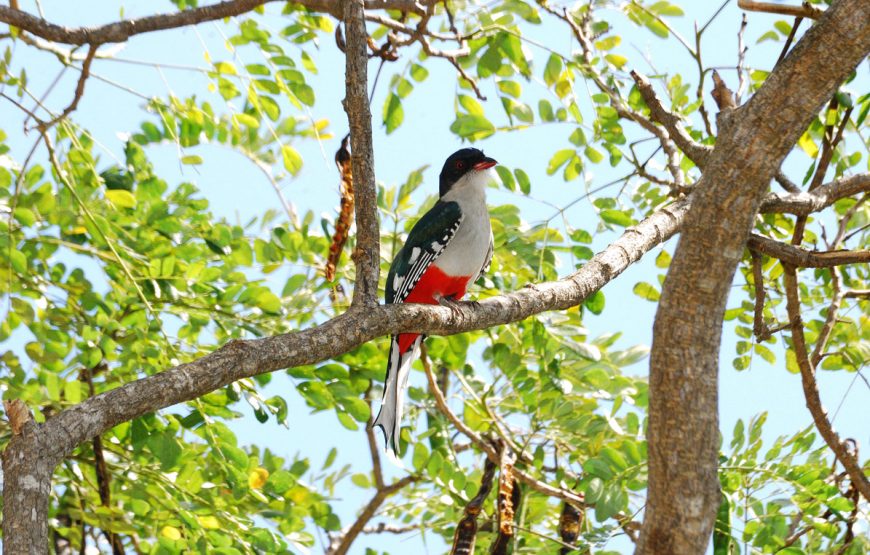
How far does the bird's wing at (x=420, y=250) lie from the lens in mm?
4242

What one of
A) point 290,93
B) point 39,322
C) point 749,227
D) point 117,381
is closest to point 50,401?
point 117,381

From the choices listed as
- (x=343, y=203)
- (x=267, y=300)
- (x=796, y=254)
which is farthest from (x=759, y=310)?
(x=267, y=300)

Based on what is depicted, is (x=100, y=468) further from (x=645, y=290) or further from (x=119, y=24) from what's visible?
(x=645, y=290)

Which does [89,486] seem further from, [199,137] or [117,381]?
[199,137]

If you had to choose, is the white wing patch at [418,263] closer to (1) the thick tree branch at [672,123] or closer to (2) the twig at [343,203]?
(2) the twig at [343,203]

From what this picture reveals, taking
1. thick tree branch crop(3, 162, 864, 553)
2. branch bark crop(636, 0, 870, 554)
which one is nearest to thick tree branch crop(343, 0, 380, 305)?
thick tree branch crop(3, 162, 864, 553)

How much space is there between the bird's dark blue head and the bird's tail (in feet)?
3.13

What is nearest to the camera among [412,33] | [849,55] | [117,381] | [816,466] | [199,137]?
[849,55]

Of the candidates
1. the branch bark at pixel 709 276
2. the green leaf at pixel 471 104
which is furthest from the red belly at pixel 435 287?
the branch bark at pixel 709 276

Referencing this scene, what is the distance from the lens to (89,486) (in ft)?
15.3

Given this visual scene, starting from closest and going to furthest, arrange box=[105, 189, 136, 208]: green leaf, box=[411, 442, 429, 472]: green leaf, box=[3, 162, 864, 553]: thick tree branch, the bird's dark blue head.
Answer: box=[3, 162, 864, 553]: thick tree branch < box=[105, 189, 136, 208]: green leaf < box=[411, 442, 429, 472]: green leaf < the bird's dark blue head

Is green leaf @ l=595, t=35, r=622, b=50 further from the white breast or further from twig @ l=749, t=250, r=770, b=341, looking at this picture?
twig @ l=749, t=250, r=770, b=341

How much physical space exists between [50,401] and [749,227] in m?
2.80

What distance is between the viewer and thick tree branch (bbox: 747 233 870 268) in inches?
135
